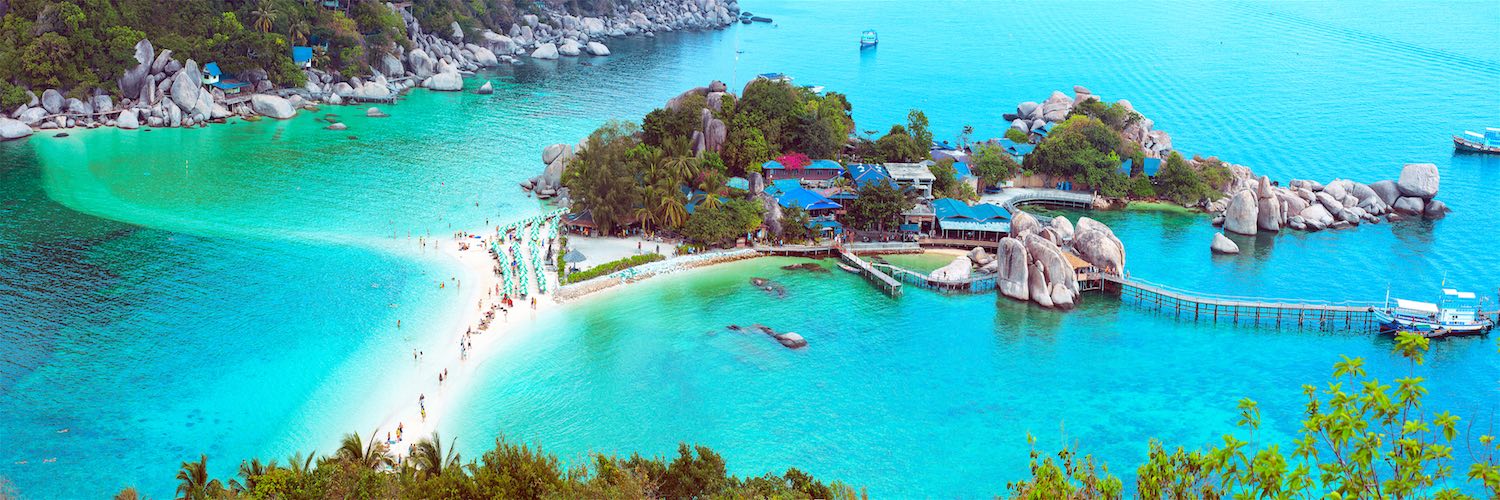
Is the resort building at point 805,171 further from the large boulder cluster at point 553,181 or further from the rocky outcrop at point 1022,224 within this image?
the large boulder cluster at point 553,181

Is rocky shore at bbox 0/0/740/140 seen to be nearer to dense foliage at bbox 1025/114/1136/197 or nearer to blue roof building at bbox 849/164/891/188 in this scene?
blue roof building at bbox 849/164/891/188

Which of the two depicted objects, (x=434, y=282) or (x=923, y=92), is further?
(x=923, y=92)

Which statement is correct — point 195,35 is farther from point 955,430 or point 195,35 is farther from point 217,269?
point 955,430

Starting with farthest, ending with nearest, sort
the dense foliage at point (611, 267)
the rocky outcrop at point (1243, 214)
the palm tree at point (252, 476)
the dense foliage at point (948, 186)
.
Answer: the dense foliage at point (948, 186) < the rocky outcrop at point (1243, 214) < the dense foliage at point (611, 267) < the palm tree at point (252, 476)

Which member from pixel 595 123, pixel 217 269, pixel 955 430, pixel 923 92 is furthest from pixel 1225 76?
pixel 217 269

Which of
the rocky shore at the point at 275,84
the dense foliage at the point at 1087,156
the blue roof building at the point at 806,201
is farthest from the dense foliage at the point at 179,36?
the dense foliage at the point at 1087,156

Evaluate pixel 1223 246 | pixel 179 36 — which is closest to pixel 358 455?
pixel 1223 246
